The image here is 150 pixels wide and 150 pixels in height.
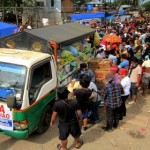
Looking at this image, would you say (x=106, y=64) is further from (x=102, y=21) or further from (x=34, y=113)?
(x=102, y=21)

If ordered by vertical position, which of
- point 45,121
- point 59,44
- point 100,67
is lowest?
point 45,121

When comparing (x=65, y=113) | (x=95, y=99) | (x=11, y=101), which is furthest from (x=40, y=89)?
(x=95, y=99)

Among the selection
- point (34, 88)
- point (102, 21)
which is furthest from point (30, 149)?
point (102, 21)

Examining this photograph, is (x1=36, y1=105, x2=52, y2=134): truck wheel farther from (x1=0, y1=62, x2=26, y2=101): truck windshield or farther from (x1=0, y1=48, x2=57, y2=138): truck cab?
(x1=0, y1=62, x2=26, y2=101): truck windshield

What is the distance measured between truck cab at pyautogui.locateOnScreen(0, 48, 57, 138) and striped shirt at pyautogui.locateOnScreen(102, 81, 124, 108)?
131 centimetres

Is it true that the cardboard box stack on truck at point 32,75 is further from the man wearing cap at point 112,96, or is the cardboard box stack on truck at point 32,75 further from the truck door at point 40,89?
the man wearing cap at point 112,96

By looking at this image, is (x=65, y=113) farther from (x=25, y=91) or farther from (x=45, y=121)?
(x=45, y=121)

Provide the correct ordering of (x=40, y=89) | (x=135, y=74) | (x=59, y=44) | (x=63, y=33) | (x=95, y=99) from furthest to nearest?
(x=135, y=74) → (x=63, y=33) → (x=59, y=44) → (x=95, y=99) → (x=40, y=89)

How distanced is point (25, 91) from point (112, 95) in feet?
6.87

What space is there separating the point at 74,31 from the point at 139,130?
411cm

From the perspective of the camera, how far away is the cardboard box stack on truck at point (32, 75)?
5.69m

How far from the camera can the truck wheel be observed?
21.1ft

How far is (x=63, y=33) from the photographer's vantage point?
8.67 m

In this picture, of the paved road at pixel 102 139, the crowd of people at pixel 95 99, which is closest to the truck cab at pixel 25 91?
the paved road at pixel 102 139
